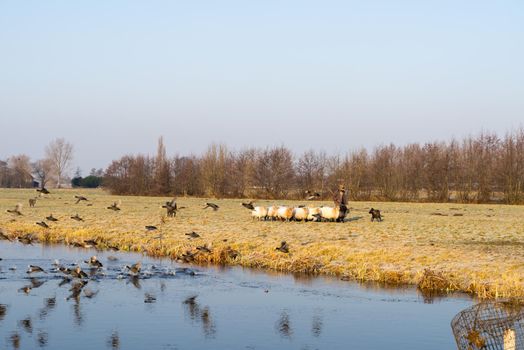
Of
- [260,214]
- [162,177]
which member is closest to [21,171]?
[162,177]

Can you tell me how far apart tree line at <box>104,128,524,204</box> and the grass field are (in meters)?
43.7

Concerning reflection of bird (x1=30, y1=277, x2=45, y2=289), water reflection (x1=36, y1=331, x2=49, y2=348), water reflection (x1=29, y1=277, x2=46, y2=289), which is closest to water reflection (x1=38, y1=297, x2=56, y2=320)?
water reflection (x1=36, y1=331, x2=49, y2=348)

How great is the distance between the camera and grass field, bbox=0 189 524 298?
23.1 metres

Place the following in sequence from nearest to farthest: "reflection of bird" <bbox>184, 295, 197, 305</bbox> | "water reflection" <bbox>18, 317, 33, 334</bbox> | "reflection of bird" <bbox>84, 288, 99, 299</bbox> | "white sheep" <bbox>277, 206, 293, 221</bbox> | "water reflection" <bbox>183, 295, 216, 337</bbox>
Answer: "water reflection" <bbox>18, 317, 33, 334</bbox> → "water reflection" <bbox>183, 295, 216, 337</bbox> → "reflection of bird" <bbox>184, 295, 197, 305</bbox> → "reflection of bird" <bbox>84, 288, 99, 299</bbox> → "white sheep" <bbox>277, 206, 293, 221</bbox>

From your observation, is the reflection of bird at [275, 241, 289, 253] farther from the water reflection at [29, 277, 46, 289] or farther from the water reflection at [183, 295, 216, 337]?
the water reflection at [29, 277, 46, 289]

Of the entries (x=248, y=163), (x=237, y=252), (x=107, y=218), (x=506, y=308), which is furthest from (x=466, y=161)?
(x=506, y=308)

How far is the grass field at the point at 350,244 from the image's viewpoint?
23125mm

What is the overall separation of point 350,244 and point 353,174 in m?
65.7

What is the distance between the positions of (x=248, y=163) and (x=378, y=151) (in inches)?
738

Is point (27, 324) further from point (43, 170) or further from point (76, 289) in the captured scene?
point (43, 170)

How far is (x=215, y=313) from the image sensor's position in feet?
60.6

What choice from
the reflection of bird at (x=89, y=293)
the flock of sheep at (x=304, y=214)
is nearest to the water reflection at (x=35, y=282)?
the reflection of bird at (x=89, y=293)

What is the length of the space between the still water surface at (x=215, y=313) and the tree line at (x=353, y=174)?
64897 mm

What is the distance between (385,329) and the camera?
1697 centimetres
